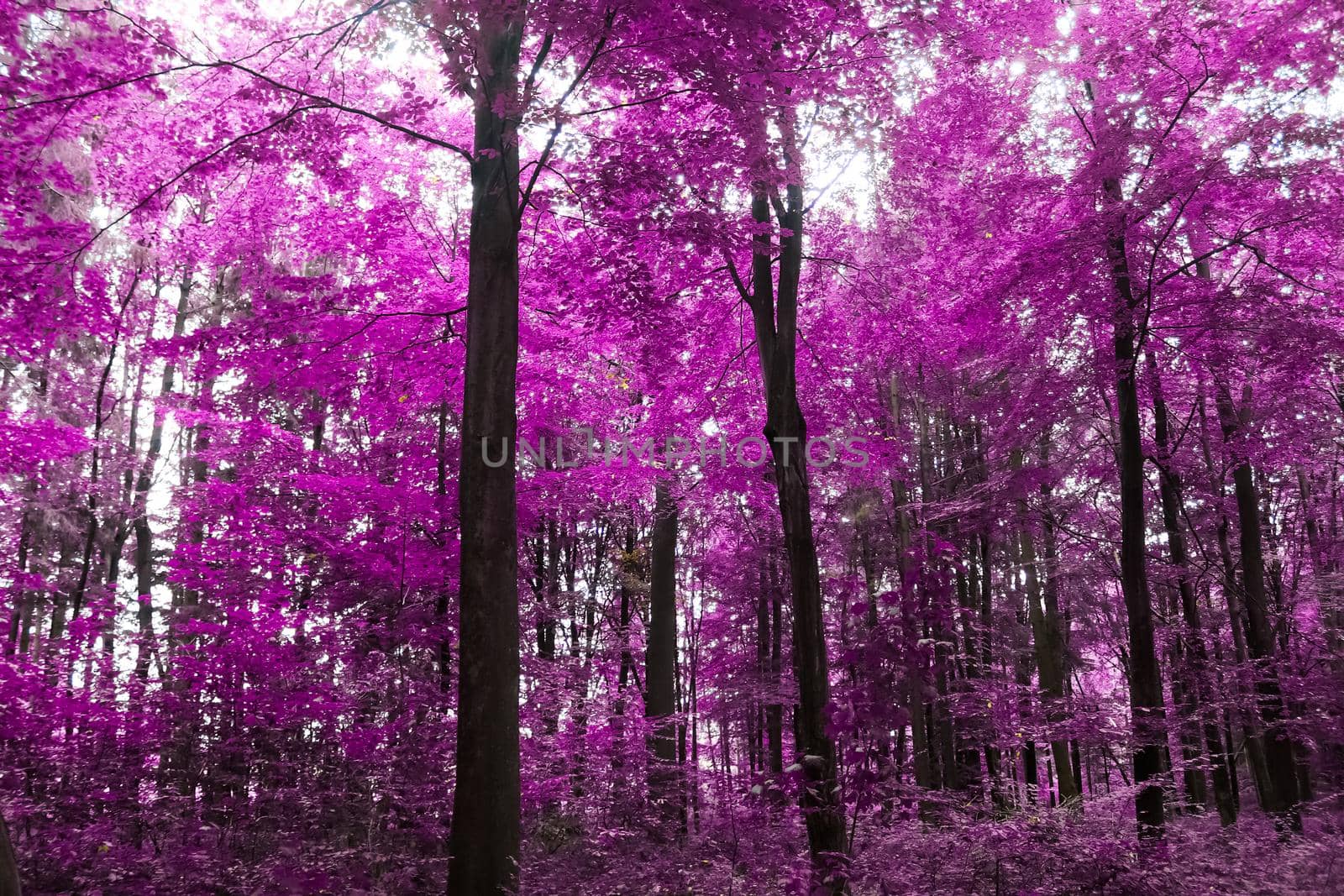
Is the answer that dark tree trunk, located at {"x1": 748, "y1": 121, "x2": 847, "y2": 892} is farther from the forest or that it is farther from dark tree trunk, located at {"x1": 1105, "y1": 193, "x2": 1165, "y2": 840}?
dark tree trunk, located at {"x1": 1105, "y1": 193, "x2": 1165, "y2": 840}

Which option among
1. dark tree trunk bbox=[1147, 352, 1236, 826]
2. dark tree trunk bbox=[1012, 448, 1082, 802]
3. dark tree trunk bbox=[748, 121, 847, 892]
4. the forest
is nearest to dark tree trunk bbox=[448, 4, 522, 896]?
the forest

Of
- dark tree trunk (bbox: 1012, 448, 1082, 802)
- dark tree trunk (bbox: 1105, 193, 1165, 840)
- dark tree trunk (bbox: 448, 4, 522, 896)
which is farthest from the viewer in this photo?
dark tree trunk (bbox: 1012, 448, 1082, 802)

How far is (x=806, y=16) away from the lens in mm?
6836

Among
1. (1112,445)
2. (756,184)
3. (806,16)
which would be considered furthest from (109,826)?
(1112,445)

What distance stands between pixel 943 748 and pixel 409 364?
11463 millimetres

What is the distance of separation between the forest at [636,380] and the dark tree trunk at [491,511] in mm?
31

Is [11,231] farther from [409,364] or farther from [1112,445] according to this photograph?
[1112,445]

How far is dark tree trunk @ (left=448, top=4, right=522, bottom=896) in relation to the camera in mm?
4941

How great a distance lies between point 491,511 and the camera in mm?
5469

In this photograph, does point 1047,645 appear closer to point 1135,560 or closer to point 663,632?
point 1135,560

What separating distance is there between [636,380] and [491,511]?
5.73 meters

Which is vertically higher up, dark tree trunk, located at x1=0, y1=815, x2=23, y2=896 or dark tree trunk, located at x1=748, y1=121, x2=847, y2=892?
dark tree trunk, located at x1=748, y1=121, x2=847, y2=892

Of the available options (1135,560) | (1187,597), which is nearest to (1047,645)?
(1187,597)

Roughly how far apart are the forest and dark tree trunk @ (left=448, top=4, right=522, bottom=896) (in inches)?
1.2
